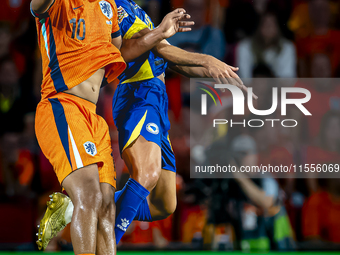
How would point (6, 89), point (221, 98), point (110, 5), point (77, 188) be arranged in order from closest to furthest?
point (77, 188) < point (110, 5) < point (221, 98) < point (6, 89)

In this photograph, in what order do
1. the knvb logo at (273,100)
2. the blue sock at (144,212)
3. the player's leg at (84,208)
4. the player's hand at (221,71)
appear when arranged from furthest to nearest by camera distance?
the knvb logo at (273,100), the blue sock at (144,212), the player's hand at (221,71), the player's leg at (84,208)

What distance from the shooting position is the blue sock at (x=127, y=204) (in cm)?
282

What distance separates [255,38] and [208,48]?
57cm

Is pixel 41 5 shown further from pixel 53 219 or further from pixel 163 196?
pixel 163 196

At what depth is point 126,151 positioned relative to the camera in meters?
3.06

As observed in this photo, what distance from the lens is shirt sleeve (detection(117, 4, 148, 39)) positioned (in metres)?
3.08

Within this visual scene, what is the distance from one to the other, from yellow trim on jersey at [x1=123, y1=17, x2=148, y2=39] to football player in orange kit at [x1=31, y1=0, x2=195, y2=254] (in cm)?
26

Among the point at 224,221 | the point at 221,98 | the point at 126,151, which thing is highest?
the point at 221,98

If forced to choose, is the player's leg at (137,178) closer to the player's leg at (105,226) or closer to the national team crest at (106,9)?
the player's leg at (105,226)

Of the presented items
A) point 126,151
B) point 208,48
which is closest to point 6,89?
point 126,151

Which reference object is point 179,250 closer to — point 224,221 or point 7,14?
point 224,221

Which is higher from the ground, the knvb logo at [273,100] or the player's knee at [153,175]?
the knvb logo at [273,100]

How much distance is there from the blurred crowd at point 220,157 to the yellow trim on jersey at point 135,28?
71cm

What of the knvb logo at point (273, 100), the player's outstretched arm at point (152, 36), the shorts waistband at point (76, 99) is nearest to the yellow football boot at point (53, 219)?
the shorts waistband at point (76, 99)
